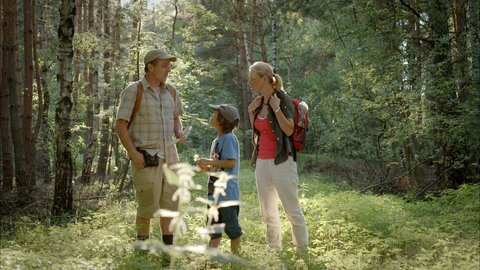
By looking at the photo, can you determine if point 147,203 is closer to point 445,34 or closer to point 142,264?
point 142,264

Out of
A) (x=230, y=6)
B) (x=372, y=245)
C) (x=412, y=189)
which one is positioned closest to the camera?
(x=372, y=245)

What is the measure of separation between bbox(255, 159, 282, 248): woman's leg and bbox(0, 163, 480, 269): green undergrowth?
192 millimetres

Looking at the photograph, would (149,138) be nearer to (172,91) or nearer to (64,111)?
(172,91)

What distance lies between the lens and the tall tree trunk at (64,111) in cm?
723

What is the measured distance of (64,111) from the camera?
23.9 ft

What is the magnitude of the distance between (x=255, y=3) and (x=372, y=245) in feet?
54.6

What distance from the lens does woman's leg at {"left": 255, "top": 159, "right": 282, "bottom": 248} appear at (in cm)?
508

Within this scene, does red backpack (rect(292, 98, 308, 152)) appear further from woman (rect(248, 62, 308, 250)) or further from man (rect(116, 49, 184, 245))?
man (rect(116, 49, 184, 245))

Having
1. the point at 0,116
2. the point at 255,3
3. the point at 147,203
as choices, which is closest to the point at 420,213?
the point at 147,203

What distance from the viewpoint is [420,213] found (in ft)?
23.3

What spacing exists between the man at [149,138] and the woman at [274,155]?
0.99m

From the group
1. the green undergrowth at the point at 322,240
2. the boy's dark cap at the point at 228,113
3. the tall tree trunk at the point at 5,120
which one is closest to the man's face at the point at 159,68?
the boy's dark cap at the point at 228,113

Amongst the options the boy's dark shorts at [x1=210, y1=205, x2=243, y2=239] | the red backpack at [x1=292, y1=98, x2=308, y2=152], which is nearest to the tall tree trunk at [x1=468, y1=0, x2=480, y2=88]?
the red backpack at [x1=292, y1=98, x2=308, y2=152]

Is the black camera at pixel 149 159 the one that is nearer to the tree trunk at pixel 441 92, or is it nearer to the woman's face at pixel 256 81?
the woman's face at pixel 256 81
